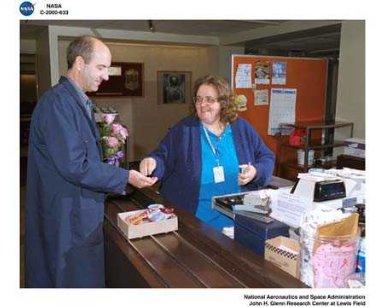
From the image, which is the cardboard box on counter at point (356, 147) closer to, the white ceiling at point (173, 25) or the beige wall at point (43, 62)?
the white ceiling at point (173, 25)

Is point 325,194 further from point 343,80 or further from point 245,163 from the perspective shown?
point 343,80

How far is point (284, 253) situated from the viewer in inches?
30.1

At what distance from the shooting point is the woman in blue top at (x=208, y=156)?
129 centimetres

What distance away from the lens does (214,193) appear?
4.26 feet

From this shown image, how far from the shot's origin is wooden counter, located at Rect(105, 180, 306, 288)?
74 centimetres

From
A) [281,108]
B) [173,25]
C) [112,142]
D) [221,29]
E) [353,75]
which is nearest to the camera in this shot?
[112,142]

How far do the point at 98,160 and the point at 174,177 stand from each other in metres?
0.41

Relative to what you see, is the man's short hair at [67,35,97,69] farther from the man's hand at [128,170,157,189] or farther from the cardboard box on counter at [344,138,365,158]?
the cardboard box on counter at [344,138,365,158]

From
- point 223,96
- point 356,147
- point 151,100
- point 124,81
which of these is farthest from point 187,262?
point 151,100

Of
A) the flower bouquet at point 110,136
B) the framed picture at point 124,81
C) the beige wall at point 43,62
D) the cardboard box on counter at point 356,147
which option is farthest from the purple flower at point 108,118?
the framed picture at point 124,81

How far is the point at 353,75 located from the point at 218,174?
5.30 ft

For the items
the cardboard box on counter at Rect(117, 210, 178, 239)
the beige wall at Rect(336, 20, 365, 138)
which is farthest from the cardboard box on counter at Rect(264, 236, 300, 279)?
the beige wall at Rect(336, 20, 365, 138)
